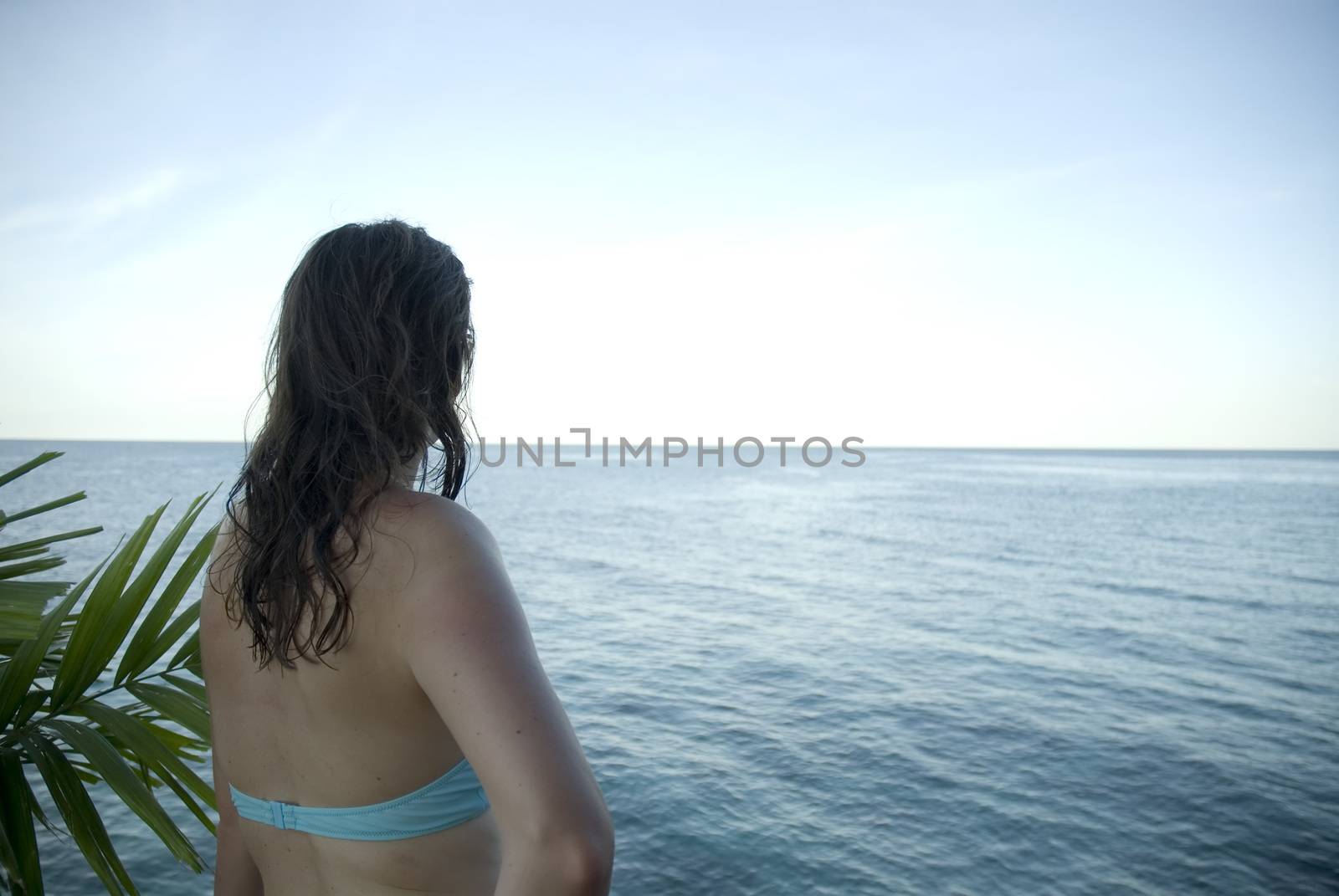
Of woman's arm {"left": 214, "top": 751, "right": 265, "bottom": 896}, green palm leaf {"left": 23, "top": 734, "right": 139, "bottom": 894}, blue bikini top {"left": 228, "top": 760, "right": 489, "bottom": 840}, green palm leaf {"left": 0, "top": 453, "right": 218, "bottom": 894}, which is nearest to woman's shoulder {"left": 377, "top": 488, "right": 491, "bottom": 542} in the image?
blue bikini top {"left": 228, "top": 760, "right": 489, "bottom": 840}

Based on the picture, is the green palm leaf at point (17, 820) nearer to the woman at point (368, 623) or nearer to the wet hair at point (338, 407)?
the woman at point (368, 623)

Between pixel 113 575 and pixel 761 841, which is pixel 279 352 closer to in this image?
pixel 113 575

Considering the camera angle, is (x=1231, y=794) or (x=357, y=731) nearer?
(x=357, y=731)

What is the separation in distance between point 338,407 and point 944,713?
13.0 metres

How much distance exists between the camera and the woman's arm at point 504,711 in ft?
2.86

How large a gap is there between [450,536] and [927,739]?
1183 centimetres

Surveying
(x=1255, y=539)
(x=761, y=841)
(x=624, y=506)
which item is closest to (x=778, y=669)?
(x=761, y=841)

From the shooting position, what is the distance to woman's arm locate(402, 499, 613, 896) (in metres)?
0.87

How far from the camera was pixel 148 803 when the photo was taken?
167 cm

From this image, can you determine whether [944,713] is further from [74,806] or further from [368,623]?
[368,623]

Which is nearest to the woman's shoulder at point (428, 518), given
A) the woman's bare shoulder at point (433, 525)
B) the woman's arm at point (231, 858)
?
the woman's bare shoulder at point (433, 525)

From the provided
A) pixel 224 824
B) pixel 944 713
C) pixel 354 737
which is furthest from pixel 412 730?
pixel 944 713

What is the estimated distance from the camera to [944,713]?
41.5ft

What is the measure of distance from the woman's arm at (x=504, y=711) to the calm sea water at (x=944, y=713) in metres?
7.72
